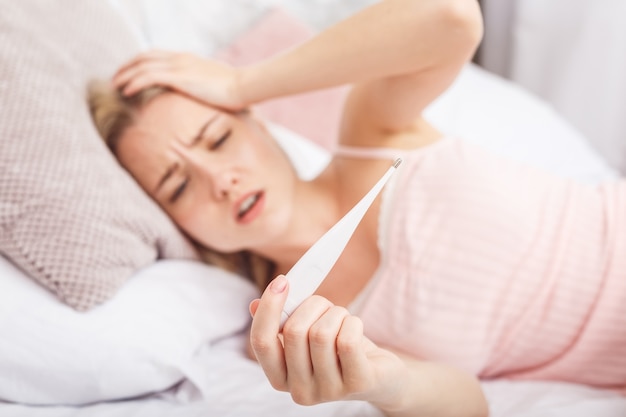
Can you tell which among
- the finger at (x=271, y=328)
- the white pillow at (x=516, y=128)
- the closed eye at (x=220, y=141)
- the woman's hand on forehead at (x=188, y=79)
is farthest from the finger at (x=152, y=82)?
the white pillow at (x=516, y=128)

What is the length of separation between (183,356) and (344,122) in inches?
17.9

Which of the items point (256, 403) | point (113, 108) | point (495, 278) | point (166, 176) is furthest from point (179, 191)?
A: point (495, 278)

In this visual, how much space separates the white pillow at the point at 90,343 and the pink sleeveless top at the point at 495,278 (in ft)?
0.94

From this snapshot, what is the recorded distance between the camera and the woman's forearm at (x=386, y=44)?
0.90 metres

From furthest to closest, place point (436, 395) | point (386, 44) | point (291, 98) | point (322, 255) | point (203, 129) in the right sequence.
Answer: point (291, 98), point (203, 129), point (386, 44), point (436, 395), point (322, 255)

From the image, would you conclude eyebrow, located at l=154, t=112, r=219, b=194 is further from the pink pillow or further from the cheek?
the pink pillow

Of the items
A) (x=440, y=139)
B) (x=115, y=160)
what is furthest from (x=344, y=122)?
(x=115, y=160)

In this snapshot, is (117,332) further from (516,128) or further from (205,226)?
(516,128)

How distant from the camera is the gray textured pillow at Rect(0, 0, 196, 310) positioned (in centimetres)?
91

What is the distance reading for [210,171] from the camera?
38.4 inches

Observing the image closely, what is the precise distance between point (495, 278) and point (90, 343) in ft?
1.85

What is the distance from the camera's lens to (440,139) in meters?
1.10

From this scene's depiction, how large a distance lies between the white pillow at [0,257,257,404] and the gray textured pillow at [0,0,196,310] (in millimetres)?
23

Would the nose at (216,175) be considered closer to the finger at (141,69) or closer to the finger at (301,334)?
the finger at (141,69)
